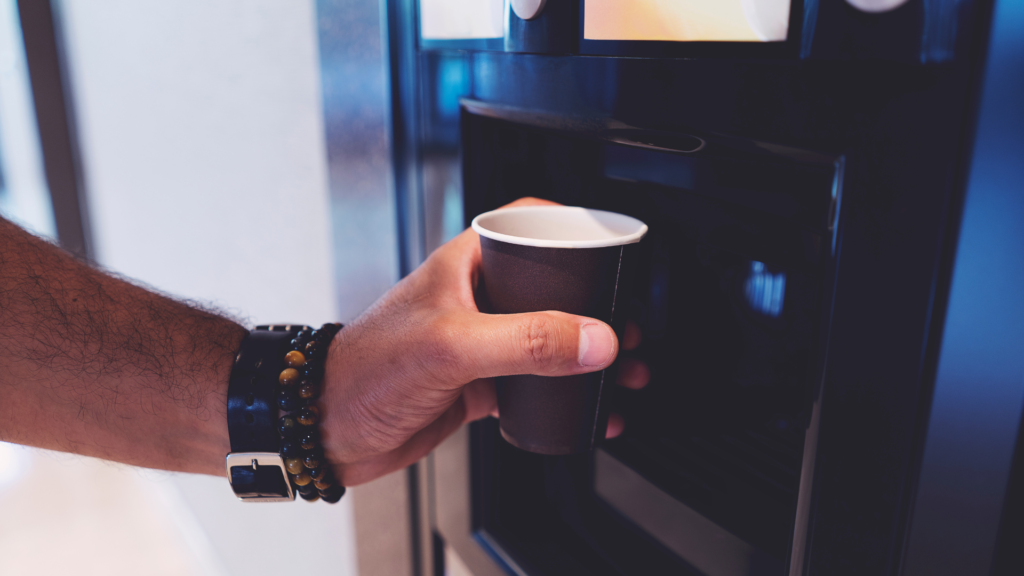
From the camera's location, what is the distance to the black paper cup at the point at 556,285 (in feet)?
1.30

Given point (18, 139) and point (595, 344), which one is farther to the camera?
point (18, 139)

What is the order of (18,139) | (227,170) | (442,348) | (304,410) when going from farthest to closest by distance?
(18,139) → (227,170) → (304,410) → (442,348)

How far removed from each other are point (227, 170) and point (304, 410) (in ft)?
1.92

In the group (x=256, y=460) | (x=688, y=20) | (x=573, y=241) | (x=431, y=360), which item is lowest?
(x=256, y=460)

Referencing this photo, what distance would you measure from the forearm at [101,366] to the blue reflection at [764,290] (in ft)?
1.46

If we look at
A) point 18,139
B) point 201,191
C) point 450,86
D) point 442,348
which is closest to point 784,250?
point 442,348

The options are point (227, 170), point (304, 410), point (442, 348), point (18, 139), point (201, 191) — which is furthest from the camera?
point (18, 139)

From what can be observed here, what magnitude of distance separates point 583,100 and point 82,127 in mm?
1977

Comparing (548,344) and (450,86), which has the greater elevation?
(450,86)

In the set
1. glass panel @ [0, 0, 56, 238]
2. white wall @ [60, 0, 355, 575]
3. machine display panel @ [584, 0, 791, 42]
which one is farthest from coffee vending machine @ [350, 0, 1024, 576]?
glass panel @ [0, 0, 56, 238]

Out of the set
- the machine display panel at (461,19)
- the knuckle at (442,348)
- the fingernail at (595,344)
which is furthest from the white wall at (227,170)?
the fingernail at (595,344)

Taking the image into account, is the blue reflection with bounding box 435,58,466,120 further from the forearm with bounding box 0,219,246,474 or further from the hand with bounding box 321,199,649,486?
the forearm with bounding box 0,219,246,474

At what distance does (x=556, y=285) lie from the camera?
0.41 m

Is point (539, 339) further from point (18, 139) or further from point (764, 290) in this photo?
point (18, 139)
